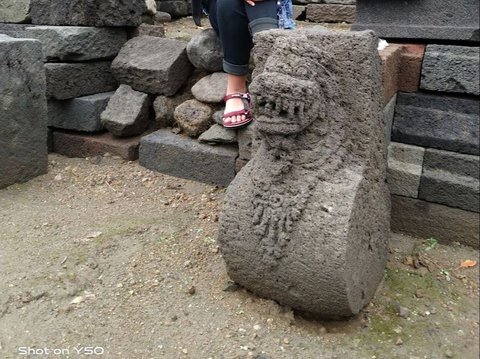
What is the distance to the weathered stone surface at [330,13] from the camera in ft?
15.9

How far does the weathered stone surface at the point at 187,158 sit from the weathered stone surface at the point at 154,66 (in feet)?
1.06

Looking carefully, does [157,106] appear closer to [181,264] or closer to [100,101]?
[100,101]

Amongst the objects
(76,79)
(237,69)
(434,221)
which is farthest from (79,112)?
(434,221)

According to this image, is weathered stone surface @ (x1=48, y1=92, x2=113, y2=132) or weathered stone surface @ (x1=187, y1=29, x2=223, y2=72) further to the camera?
weathered stone surface @ (x1=48, y1=92, x2=113, y2=132)

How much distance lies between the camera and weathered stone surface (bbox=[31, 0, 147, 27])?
354 cm

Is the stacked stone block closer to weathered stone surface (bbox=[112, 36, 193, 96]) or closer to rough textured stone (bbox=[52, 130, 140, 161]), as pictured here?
weathered stone surface (bbox=[112, 36, 193, 96])

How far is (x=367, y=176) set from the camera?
2029mm

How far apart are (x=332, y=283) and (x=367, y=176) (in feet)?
1.46

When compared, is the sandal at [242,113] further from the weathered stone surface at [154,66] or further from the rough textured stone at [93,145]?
the rough textured stone at [93,145]

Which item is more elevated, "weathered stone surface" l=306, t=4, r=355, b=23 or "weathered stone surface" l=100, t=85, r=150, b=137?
"weathered stone surface" l=306, t=4, r=355, b=23

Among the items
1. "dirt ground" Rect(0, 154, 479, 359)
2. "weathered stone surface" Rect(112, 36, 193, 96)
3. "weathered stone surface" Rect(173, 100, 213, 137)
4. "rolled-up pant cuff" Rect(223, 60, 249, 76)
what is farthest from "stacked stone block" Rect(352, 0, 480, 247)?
"weathered stone surface" Rect(112, 36, 193, 96)

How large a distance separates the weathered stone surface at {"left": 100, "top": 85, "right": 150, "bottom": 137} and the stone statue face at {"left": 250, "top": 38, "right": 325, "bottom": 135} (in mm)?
1683

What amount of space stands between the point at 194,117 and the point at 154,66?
0.48 meters

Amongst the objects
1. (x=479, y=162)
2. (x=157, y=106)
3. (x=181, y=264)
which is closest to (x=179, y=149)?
(x=157, y=106)
